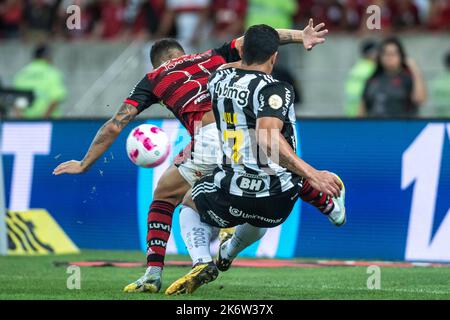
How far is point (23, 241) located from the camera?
1348 cm

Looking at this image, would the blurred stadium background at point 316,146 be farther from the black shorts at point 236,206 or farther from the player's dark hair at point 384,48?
the black shorts at point 236,206

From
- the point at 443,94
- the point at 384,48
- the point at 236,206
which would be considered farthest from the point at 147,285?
Result: the point at 443,94

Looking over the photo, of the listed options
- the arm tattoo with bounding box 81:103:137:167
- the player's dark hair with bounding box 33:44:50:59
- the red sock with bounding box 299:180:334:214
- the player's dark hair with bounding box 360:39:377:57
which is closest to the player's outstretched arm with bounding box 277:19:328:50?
the red sock with bounding box 299:180:334:214

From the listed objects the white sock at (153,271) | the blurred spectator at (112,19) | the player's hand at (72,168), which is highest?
the blurred spectator at (112,19)

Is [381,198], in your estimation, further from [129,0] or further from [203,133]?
[129,0]

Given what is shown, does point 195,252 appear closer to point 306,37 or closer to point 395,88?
point 306,37

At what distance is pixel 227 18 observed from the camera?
60.8 feet

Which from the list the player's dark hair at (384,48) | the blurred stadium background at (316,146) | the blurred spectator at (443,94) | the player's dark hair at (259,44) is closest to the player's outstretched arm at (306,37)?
the player's dark hair at (259,44)

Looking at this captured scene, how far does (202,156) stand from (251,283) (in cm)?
129

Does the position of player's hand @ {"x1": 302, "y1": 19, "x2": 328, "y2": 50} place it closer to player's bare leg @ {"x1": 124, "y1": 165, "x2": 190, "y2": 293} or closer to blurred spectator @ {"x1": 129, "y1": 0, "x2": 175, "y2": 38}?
player's bare leg @ {"x1": 124, "y1": 165, "x2": 190, "y2": 293}

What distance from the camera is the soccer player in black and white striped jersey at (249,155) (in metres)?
8.57
